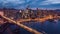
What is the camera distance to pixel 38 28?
231 cm

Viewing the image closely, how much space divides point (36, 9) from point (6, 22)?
1.82ft

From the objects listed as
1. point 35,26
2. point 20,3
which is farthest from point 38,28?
point 20,3

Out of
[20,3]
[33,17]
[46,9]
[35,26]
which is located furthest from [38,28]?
[20,3]

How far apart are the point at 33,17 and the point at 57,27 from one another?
48 centimetres

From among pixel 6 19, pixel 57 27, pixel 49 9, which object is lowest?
pixel 57 27

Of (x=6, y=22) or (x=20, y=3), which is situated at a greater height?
(x=20, y=3)

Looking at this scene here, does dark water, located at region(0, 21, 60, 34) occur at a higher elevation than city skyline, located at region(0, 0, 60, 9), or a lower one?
lower

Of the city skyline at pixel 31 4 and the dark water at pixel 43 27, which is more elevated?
the city skyline at pixel 31 4

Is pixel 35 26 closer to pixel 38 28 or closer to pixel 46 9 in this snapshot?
pixel 38 28

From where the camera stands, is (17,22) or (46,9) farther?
(46,9)

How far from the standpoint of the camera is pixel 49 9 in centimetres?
239

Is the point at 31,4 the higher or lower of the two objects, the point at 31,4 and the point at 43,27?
the higher

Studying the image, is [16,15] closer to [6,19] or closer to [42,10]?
[6,19]

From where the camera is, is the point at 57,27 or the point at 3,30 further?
the point at 57,27
